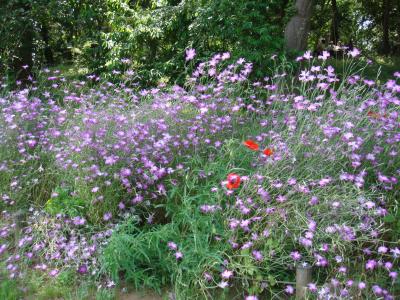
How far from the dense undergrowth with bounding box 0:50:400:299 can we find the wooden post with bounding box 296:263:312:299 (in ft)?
0.22

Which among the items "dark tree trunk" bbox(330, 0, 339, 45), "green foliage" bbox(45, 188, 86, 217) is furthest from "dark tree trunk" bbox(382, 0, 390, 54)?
"green foliage" bbox(45, 188, 86, 217)

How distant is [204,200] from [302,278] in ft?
2.68

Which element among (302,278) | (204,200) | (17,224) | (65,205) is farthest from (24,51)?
(302,278)

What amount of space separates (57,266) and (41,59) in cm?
690

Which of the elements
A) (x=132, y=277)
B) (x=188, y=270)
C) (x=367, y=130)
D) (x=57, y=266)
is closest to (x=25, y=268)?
(x=57, y=266)

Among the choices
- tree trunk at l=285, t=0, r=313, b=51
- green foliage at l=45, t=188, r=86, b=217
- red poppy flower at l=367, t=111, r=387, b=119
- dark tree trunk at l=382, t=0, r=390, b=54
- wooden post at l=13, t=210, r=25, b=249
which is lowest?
dark tree trunk at l=382, t=0, r=390, b=54

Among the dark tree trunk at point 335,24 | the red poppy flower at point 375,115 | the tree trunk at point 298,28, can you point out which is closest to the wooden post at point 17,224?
the red poppy flower at point 375,115

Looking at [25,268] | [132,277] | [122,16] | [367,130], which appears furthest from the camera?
[122,16]

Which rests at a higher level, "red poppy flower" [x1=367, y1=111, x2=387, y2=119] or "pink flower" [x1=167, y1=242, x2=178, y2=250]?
"red poppy flower" [x1=367, y1=111, x2=387, y2=119]

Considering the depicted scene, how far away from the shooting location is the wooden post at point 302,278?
2414mm

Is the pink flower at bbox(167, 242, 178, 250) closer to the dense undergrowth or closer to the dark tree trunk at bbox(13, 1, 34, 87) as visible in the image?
the dense undergrowth

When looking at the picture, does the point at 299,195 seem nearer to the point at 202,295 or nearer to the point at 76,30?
the point at 202,295

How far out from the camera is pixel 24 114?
388 centimetres

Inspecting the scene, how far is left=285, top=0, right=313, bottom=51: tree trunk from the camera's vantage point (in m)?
6.81
